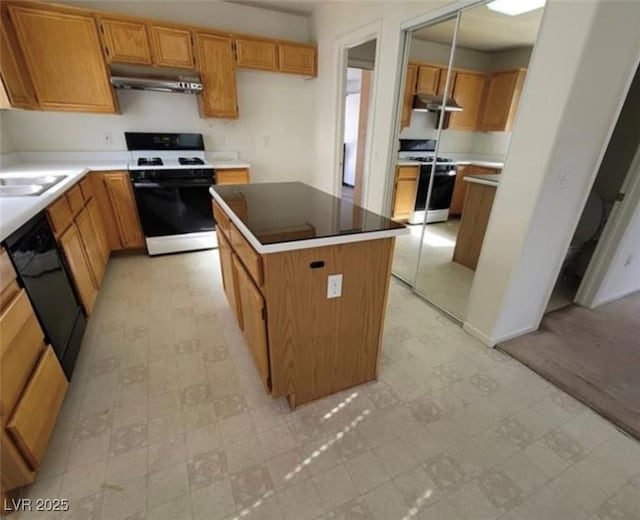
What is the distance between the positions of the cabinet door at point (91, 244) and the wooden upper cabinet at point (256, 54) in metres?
2.20

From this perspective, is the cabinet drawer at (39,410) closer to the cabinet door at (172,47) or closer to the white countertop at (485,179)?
the white countertop at (485,179)

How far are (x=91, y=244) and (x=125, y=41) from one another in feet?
6.25

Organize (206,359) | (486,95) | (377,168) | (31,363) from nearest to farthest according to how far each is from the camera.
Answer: (31,363), (206,359), (486,95), (377,168)

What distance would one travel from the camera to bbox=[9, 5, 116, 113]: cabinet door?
8.28 ft

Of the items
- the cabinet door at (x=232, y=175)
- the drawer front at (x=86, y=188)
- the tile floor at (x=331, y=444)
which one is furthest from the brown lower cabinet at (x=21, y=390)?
the cabinet door at (x=232, y=175)

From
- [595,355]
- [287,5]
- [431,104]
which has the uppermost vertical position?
[287,5]

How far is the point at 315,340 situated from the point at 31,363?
115 centimetres

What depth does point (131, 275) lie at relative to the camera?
286 cm

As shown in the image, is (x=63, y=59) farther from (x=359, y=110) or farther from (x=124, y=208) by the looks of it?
(x=359, y=110)

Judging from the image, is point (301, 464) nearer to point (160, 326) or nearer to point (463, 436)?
point (463, 436)

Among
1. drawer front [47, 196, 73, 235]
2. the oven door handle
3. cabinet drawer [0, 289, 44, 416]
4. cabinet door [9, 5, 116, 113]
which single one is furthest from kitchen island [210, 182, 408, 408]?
cabinet door [9, 5, 116, 113]

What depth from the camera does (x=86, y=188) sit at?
2.62 m

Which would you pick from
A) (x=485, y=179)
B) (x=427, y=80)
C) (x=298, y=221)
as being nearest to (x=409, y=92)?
(x=427, y=80)

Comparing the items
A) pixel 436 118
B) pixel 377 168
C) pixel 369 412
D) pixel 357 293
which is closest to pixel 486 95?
pixel 436 118
